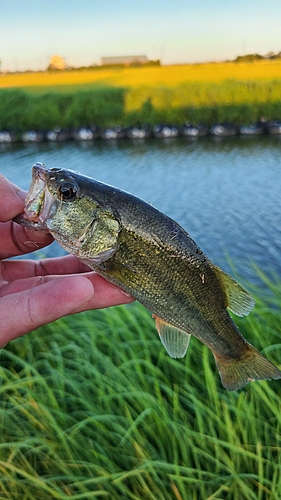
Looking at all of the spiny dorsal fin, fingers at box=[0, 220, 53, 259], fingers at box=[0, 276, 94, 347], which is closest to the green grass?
fingers at box=[0, 220, 53, 259]

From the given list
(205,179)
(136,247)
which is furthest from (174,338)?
(205,179)

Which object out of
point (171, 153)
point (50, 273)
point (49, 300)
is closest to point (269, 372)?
point (49, 300)

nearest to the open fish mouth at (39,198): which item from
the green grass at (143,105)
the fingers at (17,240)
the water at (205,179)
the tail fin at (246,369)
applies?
the fingers at (17,240)

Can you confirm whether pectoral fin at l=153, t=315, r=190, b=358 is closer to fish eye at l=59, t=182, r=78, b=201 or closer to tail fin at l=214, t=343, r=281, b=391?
tail fin at l=214, t=343, r=281, b=391

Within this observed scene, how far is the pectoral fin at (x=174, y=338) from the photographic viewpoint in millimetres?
2143

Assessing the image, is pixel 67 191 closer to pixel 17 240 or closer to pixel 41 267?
pixel 17 240

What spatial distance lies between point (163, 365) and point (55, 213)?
6.26ft

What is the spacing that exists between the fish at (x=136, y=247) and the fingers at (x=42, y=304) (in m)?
0.16

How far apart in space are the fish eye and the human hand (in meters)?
0.33

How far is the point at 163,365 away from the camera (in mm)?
3424

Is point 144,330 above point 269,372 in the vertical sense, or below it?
below

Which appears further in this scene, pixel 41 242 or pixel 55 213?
pixel 41 242

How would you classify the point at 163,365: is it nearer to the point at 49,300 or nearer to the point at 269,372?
the point at 269,372

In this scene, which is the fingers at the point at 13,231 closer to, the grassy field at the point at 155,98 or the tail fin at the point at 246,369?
the tail fin at the point at 246,369
